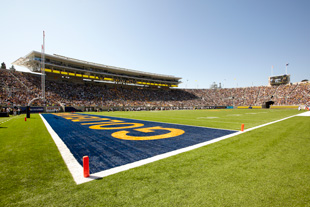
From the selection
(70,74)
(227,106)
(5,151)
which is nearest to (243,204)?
(5,151)

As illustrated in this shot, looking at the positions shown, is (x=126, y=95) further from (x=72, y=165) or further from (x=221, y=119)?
(x=72, y=165)

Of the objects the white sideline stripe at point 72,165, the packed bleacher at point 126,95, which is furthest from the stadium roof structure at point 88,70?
the white sideline stripe at point 72,165

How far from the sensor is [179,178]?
3.20m

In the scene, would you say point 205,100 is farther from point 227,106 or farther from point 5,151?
point 5,151

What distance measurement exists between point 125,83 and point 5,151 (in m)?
56.9

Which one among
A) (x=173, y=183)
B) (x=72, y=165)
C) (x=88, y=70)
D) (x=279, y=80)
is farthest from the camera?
(x=279, y=80)

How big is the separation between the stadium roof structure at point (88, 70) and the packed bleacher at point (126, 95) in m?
2.76

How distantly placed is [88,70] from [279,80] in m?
79.6

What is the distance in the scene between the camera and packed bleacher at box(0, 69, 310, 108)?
1387 inches

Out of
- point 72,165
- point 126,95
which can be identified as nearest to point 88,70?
point 126,95

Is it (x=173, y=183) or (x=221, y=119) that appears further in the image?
(x=221, y=119)

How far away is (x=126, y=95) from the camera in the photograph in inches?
2197

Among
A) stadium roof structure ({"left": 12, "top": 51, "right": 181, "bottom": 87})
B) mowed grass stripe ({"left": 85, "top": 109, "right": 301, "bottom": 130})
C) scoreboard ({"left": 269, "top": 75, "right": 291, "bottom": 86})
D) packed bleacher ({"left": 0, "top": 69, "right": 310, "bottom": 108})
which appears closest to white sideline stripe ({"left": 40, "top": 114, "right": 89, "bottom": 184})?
mowed grass stripe ({"left": 85, "top": 109, "right": 301, "bottom": 130})

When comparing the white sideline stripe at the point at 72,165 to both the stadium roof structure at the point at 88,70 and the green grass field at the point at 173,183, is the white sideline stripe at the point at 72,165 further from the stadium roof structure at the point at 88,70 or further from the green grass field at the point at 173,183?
the stadium roof structure at the point at 88,70
